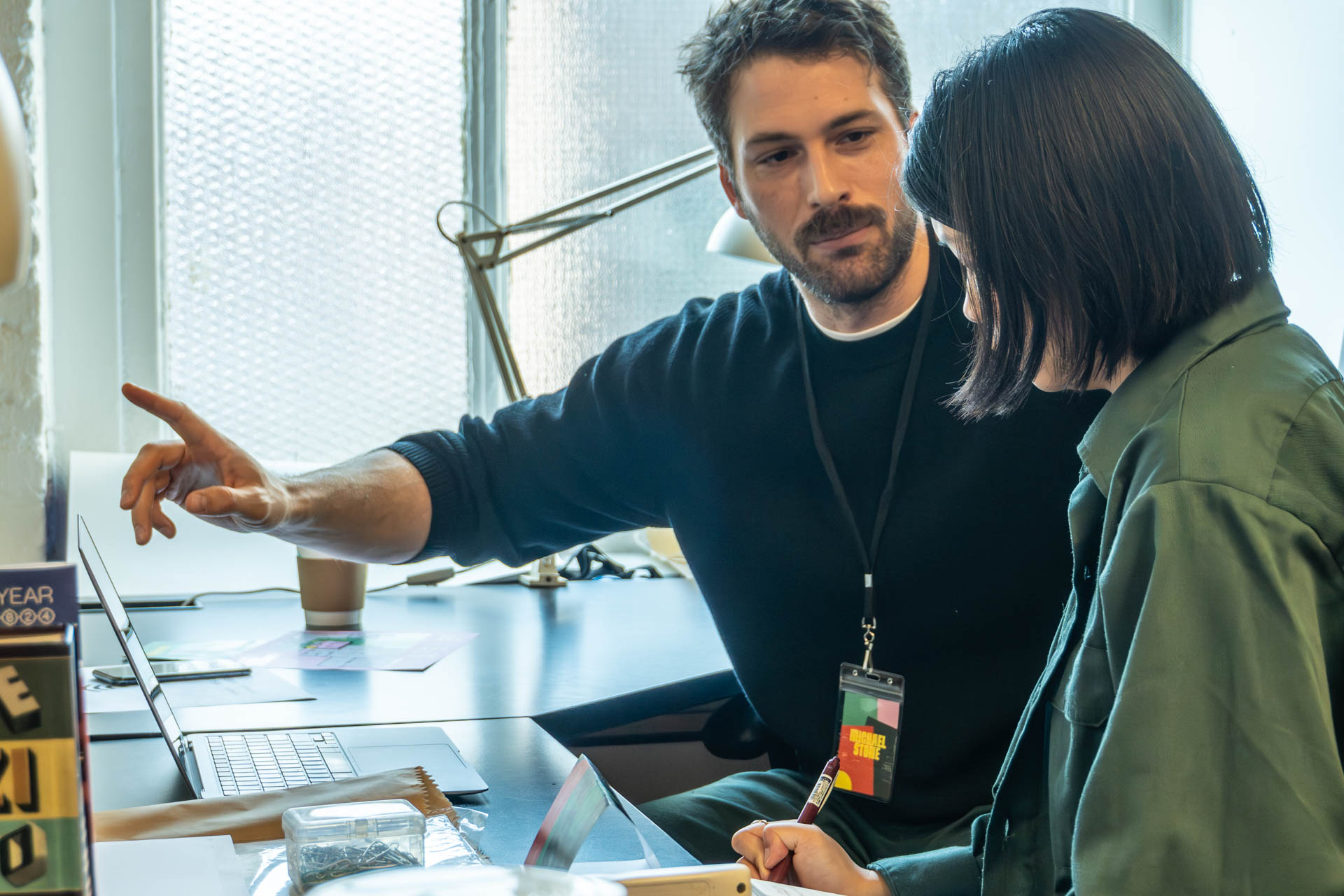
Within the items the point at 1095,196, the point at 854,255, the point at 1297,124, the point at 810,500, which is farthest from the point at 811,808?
the point at 1297,124

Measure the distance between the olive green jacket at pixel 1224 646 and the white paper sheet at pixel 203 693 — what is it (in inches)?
34.4

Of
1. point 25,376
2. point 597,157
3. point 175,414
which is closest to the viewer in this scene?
point 175,414

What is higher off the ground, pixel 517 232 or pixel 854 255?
pixel 517 232

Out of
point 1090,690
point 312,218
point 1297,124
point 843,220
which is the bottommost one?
point 1090,690

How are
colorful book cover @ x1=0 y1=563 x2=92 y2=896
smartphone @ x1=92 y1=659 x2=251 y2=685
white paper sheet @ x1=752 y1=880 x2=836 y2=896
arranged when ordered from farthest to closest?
smartphone @ x1=92 y1=659 x2=251 y2=685
white paper sheet @ x1=752 y1=880 x2=836 y2=896
colorful book cover @ x1=0 y1=563 x2=92 y2=896

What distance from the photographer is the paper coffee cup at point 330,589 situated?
1651 millimetres

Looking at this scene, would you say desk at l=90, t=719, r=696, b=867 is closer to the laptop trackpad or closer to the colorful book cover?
the laptop trackpad

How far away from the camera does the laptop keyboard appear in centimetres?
90

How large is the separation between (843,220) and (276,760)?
0.87m

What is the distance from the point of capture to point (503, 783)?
0.95 meters

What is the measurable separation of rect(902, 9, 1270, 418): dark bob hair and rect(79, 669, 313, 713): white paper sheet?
2.87 ft

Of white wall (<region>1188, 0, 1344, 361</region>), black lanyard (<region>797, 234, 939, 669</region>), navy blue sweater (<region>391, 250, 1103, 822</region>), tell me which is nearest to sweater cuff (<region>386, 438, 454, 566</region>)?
navy blue sweater (<region>391, 250, 1103, 822</region>)

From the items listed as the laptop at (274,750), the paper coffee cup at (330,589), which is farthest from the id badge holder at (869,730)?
the paper coffee cup at (330,589)

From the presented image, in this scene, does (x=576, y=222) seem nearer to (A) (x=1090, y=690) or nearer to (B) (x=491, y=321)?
(B) (x=491, y=321)
